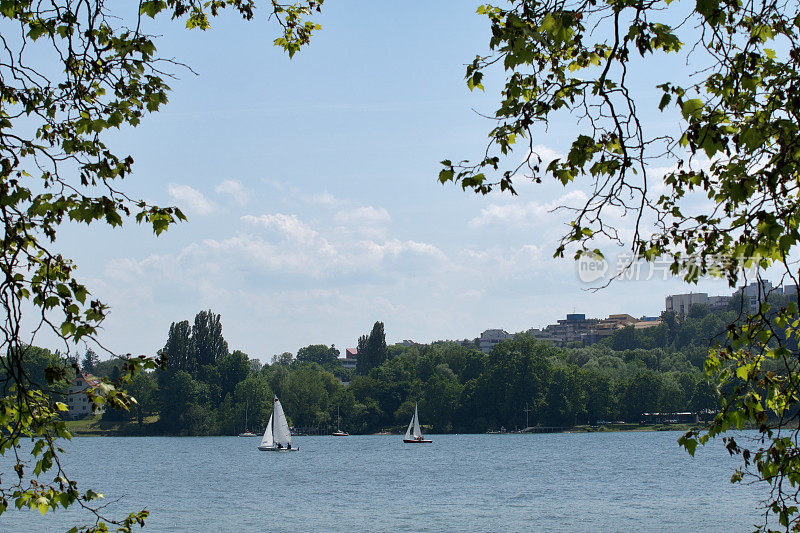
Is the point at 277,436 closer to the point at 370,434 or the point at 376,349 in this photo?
the point at 370,434

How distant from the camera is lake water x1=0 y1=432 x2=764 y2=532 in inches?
1367

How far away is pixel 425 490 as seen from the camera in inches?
1889

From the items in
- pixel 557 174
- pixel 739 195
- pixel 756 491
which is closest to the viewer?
pixel 739 195

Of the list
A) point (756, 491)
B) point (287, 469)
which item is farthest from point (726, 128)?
point (287, 469)

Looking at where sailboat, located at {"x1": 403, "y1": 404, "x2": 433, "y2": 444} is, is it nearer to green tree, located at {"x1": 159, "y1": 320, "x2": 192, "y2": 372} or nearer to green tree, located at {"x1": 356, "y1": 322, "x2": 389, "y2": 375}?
green tree, located at {"x1": 159, "y1": 320, "x2": 192, "y2": 372}

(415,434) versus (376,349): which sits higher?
(376,349)

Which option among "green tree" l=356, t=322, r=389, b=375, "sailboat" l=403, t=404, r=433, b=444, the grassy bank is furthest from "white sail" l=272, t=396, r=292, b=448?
"green tree" l=356, t=322, r=389, b=375

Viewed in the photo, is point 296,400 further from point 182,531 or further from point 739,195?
point 739,195

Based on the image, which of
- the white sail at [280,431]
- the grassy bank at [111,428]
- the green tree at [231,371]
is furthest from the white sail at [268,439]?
the grassy bank at [111,428]

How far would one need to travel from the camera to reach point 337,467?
6925 cm

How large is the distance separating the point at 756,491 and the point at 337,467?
34.7m

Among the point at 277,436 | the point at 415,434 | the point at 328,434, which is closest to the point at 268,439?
the point at 277,436

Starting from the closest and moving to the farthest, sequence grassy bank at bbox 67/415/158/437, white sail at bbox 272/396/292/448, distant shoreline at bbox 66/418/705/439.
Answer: white sail at bbox 272/396/292/448 < distant shoreline at bbox 66/418/705/439 < grassy bank at bbox 67/415/158/437

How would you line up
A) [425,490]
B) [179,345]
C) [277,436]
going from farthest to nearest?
1. [179,345]
2. [277,436]
3. [425,490]
